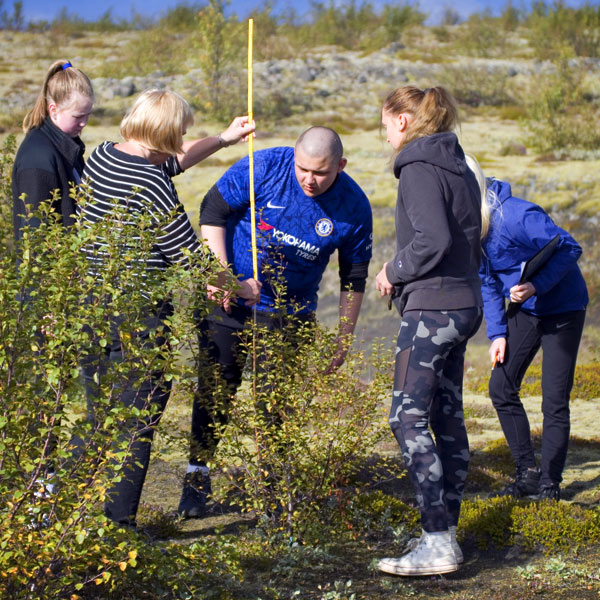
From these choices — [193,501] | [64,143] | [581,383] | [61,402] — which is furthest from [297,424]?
[581,383]

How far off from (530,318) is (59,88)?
298cm

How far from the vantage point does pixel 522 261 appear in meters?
4.81

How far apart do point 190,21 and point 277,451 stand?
50595 mm

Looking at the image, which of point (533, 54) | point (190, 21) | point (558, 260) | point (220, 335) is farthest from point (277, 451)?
point (190, 21)

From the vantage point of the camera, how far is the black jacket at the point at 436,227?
11.4 feet

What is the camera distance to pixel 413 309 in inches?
143

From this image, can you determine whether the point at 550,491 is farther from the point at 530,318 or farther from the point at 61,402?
the point at 61,402

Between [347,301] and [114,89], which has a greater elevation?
[114,89]

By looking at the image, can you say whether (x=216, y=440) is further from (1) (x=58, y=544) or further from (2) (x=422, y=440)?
(1) (x=58, y=544)

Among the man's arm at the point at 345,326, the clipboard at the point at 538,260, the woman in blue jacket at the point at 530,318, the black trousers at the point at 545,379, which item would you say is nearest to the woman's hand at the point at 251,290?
the man's arm at the point at 345,326

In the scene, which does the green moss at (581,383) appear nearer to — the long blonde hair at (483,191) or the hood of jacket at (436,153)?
the long blonde hair at (483,191)

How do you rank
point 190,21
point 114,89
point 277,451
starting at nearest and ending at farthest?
point 277,451 → point 114,89 → point 190,21

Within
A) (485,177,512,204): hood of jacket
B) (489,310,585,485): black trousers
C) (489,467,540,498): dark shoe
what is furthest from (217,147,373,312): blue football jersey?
(489,467,540,498): dark shoe

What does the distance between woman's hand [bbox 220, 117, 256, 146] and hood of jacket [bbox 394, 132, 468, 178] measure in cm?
107
